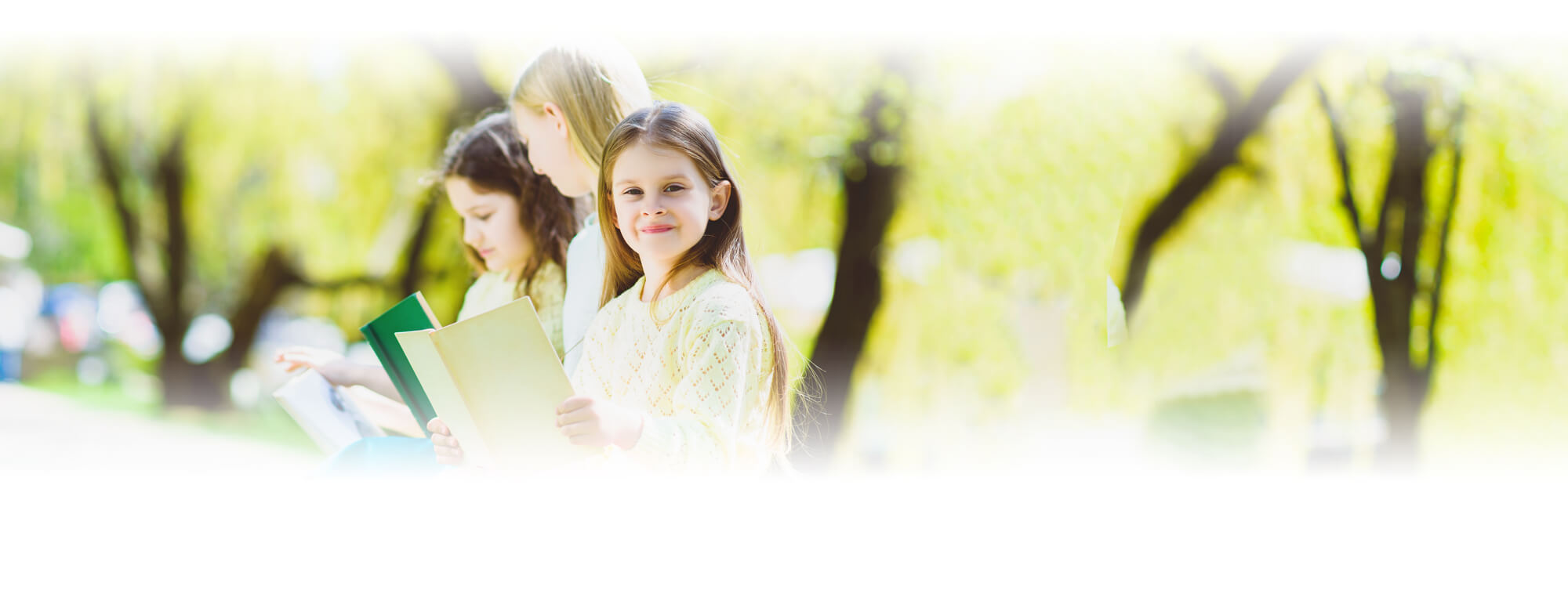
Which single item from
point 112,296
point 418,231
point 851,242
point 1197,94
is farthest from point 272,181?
point 1197,94

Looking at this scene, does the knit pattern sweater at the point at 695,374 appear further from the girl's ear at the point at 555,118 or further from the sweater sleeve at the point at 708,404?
the girl's ear at the point at 555,118

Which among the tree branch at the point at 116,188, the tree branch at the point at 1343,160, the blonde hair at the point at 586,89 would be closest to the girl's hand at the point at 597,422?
the blonde hair at the point at 586,89

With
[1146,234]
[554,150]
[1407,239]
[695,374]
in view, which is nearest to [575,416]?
[695,374]

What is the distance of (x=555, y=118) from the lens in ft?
5.48

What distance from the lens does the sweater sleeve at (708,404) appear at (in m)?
1.32

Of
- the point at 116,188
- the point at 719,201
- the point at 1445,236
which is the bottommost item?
the point at 1445,236

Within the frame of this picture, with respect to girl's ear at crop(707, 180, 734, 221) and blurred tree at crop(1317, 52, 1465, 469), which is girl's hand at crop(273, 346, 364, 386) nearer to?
girl's ear at crop(707, 180, 734, 221)

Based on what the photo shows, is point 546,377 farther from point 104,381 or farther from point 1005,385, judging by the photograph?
point 104,381

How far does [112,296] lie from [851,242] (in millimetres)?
6910

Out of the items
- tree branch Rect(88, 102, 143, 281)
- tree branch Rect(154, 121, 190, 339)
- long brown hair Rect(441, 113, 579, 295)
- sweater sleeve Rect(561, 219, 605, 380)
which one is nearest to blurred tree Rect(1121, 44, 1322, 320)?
long brown hair Rect(441, 113, 579, 295)

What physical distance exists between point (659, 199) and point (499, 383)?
34 centimetres

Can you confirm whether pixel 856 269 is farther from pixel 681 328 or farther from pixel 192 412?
pixel 192 412

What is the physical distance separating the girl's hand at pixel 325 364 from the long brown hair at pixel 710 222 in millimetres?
666

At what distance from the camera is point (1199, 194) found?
427cm
